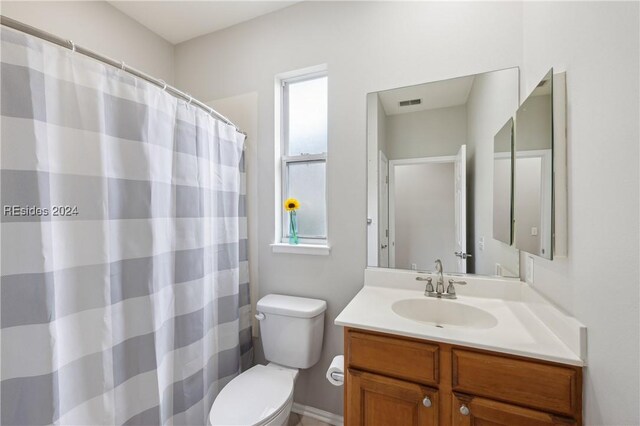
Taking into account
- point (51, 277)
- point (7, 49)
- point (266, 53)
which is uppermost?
point (266, 53)

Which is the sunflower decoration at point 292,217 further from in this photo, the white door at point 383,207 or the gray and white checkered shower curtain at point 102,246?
the white door at point 383,207

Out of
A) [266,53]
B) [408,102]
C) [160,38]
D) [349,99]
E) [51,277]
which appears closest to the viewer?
[51,277]

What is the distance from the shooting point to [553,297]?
1.02m

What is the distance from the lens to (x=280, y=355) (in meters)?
1.64

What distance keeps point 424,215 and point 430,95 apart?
0.68 metres

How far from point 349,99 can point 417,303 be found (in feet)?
A: 4.10

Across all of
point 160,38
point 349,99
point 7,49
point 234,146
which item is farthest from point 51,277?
point 160,38

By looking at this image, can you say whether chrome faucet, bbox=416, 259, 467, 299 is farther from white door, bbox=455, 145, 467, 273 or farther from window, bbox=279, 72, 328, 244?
window, bbox=279, 72, 328, 244

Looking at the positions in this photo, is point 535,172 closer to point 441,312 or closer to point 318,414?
point 441,312

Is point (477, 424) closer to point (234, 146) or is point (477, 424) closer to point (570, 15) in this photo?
point (570, 15)

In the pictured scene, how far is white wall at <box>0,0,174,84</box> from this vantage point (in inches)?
57.1

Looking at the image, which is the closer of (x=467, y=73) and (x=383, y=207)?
(x=467, y=73)

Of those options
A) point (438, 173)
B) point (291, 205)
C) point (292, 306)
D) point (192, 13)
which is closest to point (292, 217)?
point (291, 205)

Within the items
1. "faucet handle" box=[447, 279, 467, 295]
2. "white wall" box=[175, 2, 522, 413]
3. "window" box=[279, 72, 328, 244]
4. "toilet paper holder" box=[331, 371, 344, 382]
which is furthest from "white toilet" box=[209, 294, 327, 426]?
"faucet handle" box=[447, 279, 467, 295]
